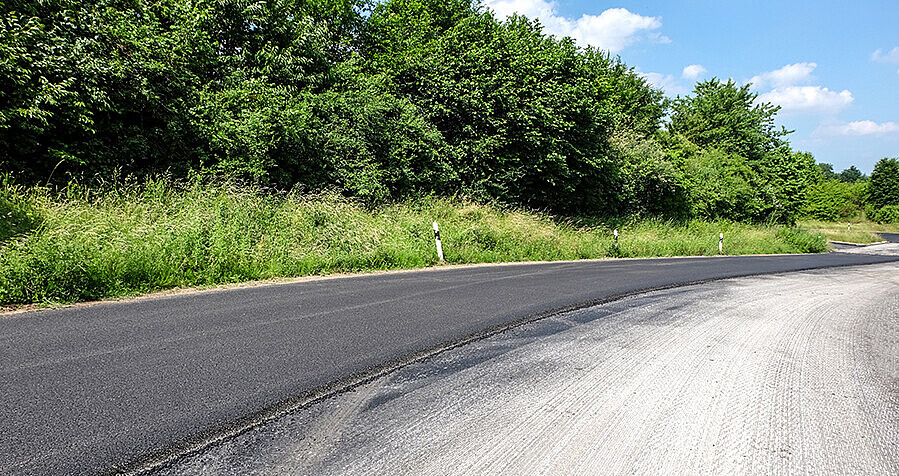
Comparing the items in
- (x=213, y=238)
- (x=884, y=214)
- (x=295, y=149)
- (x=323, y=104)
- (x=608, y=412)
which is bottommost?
(x=608, y=412)

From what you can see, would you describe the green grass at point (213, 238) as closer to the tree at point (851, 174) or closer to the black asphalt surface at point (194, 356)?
the black asphalt surface at point (194, 356)

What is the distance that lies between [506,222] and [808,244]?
75.6 feet

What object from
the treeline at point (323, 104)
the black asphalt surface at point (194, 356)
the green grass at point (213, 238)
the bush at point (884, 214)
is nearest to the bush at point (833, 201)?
the bush at point (884, 214)

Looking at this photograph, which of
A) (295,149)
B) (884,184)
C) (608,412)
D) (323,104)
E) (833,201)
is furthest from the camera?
(833,201)

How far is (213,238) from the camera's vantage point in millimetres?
8320

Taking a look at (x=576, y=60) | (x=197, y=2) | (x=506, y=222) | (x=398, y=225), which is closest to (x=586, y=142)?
(x=576, y=60)

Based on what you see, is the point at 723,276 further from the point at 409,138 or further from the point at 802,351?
the point at 409,138

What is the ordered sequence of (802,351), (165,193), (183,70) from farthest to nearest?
(183,70) < (165,193) < (802,351)

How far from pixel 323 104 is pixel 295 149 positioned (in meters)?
Answer: 1.95

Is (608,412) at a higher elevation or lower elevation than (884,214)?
lower

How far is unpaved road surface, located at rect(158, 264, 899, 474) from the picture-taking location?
218cm

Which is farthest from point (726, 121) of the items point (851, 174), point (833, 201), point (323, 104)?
point (851, 174)

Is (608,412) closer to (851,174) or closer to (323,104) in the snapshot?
(323,104)

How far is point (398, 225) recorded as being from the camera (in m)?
13.0
